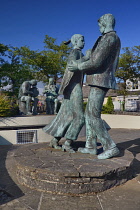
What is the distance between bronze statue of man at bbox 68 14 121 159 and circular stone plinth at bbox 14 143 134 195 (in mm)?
348

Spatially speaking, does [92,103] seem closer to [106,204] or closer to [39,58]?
[106,204]

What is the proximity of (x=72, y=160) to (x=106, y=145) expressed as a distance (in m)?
0.64

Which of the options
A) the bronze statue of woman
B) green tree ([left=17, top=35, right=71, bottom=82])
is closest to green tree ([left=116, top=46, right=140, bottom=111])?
green tree ([left=17, top=35, right=71, bottom=82])

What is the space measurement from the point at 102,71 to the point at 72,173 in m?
1.73

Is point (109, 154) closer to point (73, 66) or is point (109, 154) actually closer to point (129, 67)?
point (73, 66)

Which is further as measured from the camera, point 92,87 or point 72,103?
point 72,103

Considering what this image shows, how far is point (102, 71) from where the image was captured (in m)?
3.24

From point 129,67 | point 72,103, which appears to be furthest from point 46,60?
point 72,103

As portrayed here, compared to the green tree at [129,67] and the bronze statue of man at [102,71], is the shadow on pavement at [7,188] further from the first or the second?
the green tree at [129,67]

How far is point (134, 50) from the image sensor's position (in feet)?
65.4

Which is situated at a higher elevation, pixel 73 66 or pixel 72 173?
pixel 73 66

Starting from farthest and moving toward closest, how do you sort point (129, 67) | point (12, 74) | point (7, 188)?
1. point (129, 67)
2. point (12, 74)
3. point (7, 188)

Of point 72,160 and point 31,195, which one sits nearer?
point 31,195

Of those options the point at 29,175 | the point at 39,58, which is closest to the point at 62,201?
the point at 29,175
